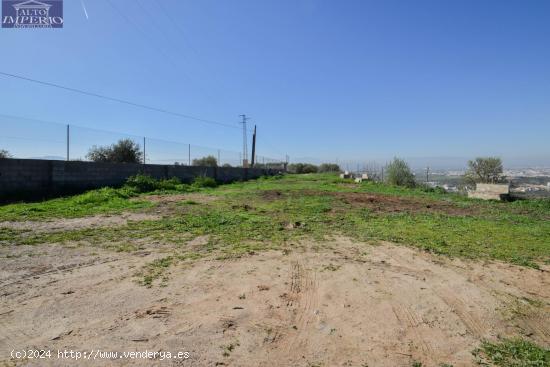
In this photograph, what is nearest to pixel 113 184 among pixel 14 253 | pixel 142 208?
pixel 142 208

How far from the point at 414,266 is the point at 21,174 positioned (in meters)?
12.1

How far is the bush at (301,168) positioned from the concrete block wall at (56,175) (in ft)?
136

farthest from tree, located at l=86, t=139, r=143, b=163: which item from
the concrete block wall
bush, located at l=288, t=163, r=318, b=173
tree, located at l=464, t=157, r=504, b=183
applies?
bush, located at l=288, t=163, r=318, b=173

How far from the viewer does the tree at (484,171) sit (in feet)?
92.4

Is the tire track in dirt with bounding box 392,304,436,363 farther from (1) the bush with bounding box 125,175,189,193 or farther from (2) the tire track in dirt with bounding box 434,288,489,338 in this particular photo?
(1) the bush with bounding box 125,175,189,193

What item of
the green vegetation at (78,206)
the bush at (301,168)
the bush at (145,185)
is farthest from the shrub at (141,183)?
the bush at (301,168)

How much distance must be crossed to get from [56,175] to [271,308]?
39.3 ft

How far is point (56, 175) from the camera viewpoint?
12.1m

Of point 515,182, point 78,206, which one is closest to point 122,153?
point 78,206

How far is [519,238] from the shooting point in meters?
6.72

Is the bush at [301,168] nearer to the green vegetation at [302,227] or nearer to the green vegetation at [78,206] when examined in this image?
the green vegetation at [78,206]

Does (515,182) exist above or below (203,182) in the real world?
above

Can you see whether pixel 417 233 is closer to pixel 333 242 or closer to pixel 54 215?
pixel 333 242

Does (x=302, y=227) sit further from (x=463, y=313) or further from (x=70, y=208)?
(x=70, y=208)
